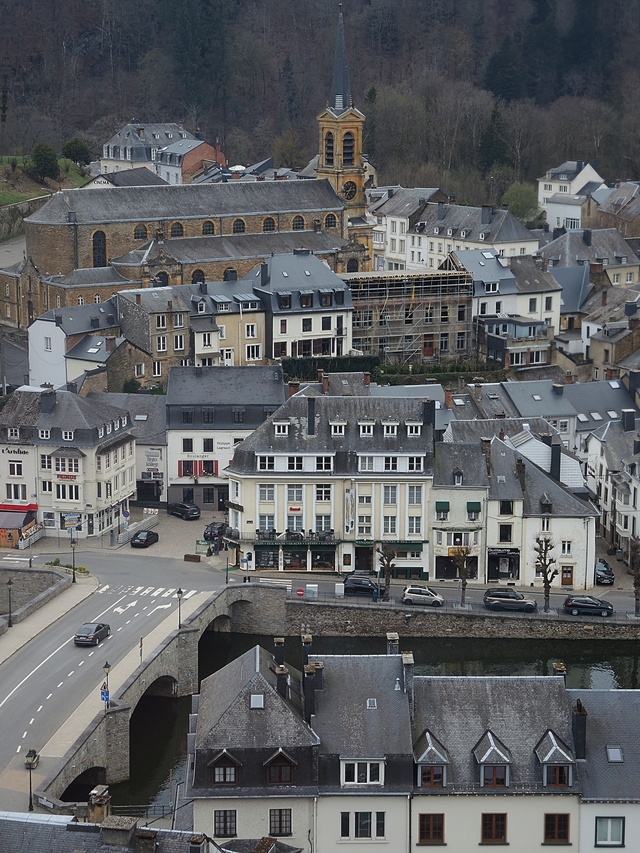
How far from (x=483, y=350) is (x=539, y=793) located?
51.7 metres

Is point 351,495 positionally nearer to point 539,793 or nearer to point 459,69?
point 539,793

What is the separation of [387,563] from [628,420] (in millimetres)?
15114

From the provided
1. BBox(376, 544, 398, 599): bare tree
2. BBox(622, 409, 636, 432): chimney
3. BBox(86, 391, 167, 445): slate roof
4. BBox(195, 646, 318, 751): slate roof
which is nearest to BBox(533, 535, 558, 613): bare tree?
BBox(376, 544, 398, 599): bare tree

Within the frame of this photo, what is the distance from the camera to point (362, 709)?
1671 inches

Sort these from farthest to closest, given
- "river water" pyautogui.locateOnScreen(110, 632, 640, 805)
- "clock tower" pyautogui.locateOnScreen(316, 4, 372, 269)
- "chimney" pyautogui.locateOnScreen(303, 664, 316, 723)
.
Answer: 1. "clock tower" pyautogui.locateOnScreen(316, 4, 372, 269)
2. "river water" pyautogui.locateOnScreen(110, 632, 640, 805)
3. "chimney" pyautogui.locateOnScreen(303, 664, 316, 723)

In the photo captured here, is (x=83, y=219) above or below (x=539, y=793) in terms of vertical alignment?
above

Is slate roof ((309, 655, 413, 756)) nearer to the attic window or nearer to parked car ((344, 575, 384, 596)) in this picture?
the attic window

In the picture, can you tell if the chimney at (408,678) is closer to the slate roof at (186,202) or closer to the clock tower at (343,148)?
the slate roof at (186,202)

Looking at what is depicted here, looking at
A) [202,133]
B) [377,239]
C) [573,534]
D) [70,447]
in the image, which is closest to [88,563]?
[70,447]

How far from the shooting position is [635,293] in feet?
300

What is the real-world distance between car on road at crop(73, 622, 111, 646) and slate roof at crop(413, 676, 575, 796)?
52.1ft

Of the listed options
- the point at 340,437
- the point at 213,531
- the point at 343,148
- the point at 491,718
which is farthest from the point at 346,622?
the point at 343,148

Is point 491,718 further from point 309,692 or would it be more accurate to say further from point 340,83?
point 340,83

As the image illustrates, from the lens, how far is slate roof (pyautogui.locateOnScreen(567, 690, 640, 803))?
135 ft
